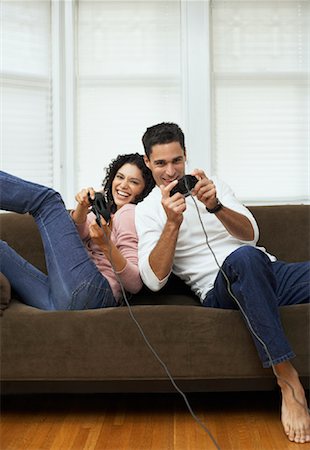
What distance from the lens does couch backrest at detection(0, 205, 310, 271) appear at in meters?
2.74

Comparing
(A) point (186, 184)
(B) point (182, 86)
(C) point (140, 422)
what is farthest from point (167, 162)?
(B) point (182, 86)

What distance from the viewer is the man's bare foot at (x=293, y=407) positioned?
193 centimetres

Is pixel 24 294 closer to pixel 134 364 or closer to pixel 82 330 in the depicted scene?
pixel 82 330

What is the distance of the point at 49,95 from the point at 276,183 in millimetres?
1474

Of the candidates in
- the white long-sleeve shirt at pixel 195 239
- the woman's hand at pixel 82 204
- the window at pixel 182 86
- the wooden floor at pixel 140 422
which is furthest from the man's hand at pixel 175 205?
the window at pixel 182 86

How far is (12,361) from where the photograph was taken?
2.15m

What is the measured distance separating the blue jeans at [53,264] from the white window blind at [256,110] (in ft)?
6.03

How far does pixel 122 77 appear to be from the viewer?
396 centimetres

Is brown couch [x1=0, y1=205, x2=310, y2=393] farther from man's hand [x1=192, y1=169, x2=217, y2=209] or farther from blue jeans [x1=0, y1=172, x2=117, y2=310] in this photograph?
man's hand [x1=192, y1=169, x2=217, y2=209]

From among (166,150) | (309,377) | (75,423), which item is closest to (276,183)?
(166,150)

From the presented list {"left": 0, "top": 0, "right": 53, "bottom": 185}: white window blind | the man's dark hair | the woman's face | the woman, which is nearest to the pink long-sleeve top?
the woman

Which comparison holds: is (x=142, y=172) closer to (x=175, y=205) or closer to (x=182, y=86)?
(x=175, y=205)

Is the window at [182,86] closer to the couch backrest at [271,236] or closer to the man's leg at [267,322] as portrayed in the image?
the couch backrest at [271,236]

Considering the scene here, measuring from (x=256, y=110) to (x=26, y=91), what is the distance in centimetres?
139
